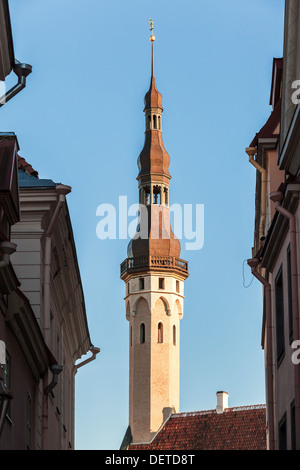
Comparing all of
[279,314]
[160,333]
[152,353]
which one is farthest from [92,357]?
[160,333]

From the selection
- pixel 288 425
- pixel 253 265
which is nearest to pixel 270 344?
pixel 253 265

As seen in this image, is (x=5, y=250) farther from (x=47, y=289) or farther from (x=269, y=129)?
(x=269, y=129)

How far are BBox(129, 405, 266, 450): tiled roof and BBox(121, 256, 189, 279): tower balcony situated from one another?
32498 millimetres

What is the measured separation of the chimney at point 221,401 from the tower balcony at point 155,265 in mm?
30398

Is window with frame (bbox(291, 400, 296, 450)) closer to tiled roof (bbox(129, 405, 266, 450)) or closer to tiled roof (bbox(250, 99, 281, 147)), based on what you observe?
tiled roof (bbox(250, 99, 281, 147))

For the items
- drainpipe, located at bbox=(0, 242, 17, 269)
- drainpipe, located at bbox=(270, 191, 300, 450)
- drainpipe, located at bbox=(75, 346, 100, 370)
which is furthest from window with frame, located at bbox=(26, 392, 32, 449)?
drainpipe, located at bbox=(75, 346, 100, 370)

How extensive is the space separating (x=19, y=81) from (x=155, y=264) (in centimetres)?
8629

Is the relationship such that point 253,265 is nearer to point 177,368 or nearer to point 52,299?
point 52,299

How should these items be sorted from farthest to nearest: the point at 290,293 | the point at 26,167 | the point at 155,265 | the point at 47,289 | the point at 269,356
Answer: the point at 155,265 → the point at 26,167 → the point at 269,356 → the point at 47,289 → the point at 290,293

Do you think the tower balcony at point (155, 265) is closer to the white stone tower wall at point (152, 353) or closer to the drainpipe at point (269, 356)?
the white stone tower wall at point (152, 353)

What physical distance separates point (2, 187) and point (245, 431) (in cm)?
5391

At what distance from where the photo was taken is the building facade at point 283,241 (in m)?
20.5

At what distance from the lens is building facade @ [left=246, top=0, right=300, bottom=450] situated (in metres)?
20.5

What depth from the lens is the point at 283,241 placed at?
75.4 ft
